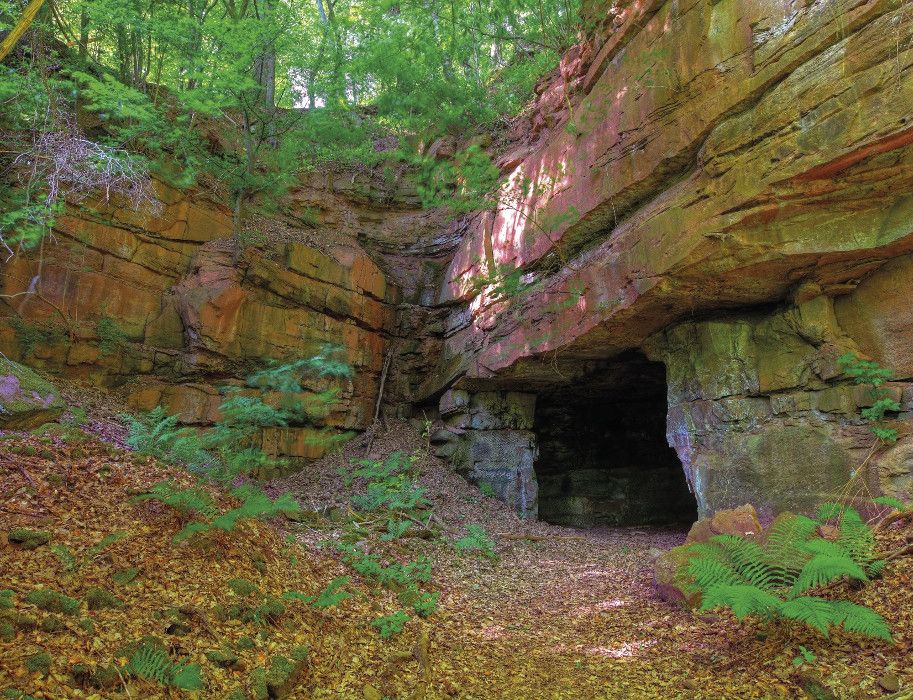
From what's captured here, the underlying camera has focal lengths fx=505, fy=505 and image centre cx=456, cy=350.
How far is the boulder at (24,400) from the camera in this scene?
215 inches

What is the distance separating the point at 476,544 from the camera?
8156mm

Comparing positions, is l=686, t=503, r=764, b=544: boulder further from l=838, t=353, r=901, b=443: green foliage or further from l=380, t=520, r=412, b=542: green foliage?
l=380, t=520, r=412, b=542: green foliage

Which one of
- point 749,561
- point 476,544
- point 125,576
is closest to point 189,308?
point 476,544

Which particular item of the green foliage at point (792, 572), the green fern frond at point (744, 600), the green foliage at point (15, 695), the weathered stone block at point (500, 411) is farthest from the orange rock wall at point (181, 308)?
the green fern frond at point (744, 600)

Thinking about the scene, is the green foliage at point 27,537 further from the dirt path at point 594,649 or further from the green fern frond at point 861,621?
the green fern frond at point 861,621

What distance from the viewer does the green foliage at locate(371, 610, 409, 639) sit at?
14.3 feet

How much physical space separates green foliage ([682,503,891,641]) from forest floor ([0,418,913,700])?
9.6 inches

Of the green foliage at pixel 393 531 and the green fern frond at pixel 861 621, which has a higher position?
the green fern frond at pixel 861 621

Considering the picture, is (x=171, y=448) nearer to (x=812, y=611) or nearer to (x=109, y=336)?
(x=109, y=336)

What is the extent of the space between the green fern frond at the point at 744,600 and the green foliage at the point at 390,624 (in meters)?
2.49

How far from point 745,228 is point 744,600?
5374 mm

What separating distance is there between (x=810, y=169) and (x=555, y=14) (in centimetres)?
785

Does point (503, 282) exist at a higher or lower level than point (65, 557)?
higher

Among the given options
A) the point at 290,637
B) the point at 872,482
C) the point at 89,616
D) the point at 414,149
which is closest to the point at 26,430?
the point at 89,616
